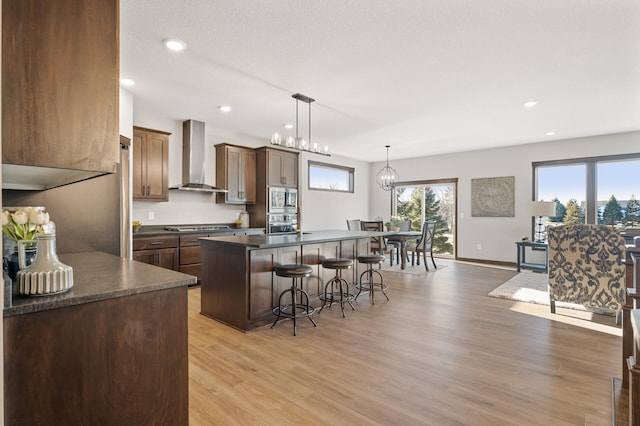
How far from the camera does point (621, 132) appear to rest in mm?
5996

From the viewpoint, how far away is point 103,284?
4.54ft

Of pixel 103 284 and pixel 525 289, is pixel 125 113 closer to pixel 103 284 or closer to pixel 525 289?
pixel 103 284

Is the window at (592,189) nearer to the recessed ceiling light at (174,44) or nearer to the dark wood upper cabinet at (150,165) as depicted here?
the recessed ceiling light at (174,44)

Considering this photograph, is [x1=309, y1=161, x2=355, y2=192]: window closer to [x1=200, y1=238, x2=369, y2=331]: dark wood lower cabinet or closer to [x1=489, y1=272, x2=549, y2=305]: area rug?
[x1=200, y1=238, x2=369, y2=331]: dark wood lower cabinet

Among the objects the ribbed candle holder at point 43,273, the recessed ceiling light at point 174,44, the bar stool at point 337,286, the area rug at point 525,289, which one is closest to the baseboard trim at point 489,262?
the area rug at point 525,289

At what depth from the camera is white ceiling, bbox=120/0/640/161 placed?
7.93 feet

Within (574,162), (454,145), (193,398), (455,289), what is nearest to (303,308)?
(193,398)

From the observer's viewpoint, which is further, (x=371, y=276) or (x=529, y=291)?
(x=529, y=291)

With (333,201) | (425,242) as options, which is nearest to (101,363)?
(425,242)

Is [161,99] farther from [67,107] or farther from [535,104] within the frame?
[535,104]

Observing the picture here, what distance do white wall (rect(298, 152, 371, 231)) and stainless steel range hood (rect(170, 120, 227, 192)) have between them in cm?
205

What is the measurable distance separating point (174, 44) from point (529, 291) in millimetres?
5355

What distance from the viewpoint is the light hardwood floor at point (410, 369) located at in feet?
6.25

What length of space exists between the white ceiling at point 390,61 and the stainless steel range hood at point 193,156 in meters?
0.22
